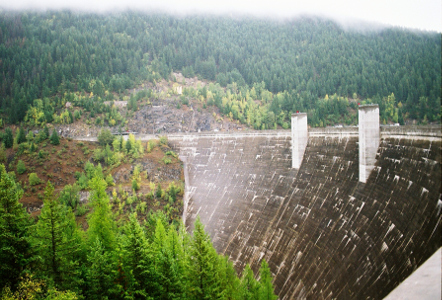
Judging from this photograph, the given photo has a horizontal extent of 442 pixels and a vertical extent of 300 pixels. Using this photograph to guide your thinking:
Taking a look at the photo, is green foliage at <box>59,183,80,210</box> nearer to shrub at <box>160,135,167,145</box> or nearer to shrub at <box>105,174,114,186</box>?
shrub at <box>105,174,114,186</box>

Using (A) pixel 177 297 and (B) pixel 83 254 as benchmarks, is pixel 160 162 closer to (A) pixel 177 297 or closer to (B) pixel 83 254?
(B) pixel 83 254

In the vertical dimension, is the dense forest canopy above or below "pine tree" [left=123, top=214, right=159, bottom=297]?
above

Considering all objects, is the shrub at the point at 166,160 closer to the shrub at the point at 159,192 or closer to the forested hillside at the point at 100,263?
the shrub at the point at 159,192

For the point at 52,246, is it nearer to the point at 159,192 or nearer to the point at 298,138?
the point at 298,138

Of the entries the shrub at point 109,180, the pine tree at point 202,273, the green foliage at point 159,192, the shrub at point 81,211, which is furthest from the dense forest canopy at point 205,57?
the pine tree at point 202,273

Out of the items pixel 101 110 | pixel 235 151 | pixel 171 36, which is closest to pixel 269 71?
pixel 171 36

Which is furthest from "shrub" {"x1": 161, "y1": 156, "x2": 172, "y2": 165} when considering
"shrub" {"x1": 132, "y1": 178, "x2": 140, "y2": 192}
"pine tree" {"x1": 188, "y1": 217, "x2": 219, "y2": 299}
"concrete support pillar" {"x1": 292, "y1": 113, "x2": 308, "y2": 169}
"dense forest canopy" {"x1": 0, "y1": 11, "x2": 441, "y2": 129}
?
"dense forest canopy" {"x1": 0, "y1": 11, "x2": 441, "y2": 129}

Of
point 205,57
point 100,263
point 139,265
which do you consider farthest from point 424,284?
point 205,57
